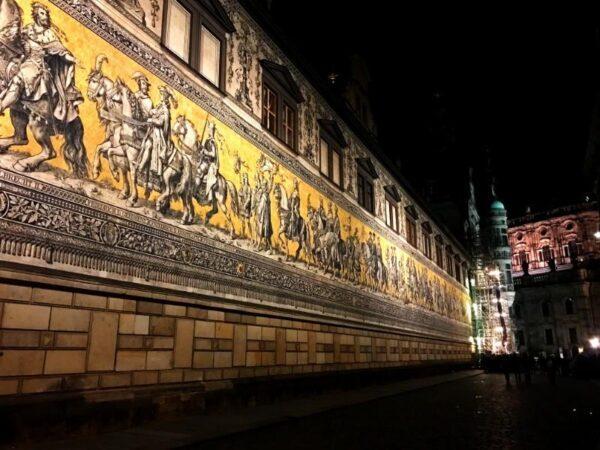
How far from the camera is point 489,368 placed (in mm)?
34562

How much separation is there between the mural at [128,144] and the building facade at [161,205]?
29 millimetres

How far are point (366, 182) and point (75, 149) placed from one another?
14.8m

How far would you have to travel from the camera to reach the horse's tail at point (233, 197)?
35.4 feet

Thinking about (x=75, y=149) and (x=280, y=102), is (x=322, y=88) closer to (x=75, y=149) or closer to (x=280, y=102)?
(x=280, y=102)

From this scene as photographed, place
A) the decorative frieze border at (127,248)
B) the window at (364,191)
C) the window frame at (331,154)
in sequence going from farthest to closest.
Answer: the window at (364,191), the window frame at (331,154), the decorative frieze border at (127,248)

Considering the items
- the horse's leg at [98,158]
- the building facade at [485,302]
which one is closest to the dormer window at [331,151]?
the horse's leg at [98,158]

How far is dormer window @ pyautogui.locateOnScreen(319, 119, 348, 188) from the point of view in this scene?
16.7 m

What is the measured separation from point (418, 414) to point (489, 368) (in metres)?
27.2

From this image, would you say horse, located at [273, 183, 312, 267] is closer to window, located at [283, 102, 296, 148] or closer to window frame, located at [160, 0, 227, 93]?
window, located at [283, 102, 296, 148]

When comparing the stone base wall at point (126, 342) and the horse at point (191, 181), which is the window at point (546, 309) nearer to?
the stone base wall at point (126, 342)

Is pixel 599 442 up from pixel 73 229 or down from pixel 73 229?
down

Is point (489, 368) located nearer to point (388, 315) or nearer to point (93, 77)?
point (388, 315)

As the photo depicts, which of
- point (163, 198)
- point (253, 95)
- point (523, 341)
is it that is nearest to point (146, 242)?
point (163, 198)

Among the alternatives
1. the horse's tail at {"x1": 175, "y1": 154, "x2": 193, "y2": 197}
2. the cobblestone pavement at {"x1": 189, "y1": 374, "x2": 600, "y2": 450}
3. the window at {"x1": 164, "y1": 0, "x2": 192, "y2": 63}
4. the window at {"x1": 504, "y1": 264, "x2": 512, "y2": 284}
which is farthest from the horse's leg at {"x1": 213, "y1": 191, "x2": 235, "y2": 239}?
the window at {"x1": 504, "y1": 264, "x2": 512, "y2": 284}
